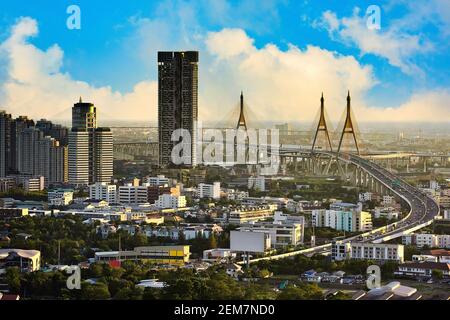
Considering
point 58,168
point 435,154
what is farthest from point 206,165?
point 435,154

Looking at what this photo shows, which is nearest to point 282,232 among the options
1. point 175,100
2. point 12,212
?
point 12,212

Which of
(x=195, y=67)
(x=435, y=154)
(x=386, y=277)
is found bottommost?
(x=386, y=277)

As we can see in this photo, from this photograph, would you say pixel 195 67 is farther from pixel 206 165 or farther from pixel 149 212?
pixel 149 212

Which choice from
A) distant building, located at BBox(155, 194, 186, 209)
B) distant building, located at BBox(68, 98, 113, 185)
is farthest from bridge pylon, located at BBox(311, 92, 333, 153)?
distant building, located at BBox(68, 98, 113, 185)

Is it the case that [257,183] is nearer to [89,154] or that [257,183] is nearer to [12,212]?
[89,154]

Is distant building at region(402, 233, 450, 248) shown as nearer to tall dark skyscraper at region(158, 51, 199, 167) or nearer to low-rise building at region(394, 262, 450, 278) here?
low-rise building at region(394, 262, 450, 278)

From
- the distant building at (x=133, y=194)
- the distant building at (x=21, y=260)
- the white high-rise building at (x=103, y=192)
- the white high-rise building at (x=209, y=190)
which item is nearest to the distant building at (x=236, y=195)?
the white high-rise building at (x=209, y=190)

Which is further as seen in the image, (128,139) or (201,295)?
(128,139)
